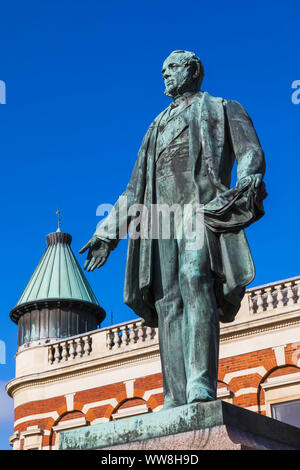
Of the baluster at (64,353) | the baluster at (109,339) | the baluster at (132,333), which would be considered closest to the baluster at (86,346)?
the baluster at (64,353)

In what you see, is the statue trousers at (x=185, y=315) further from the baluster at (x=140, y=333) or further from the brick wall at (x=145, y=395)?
the baluster at (x=140, y=333)

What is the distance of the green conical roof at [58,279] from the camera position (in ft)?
91.3

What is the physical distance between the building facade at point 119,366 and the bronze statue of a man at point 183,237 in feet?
51.5

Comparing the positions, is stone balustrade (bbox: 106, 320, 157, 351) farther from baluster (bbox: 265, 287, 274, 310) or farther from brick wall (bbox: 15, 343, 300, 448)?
baluster (bbox: 265, 287, 274, 310)

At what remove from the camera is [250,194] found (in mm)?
5090

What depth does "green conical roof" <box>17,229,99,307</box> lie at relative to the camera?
27.8 meters

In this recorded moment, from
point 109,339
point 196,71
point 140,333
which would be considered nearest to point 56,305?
point 109,339

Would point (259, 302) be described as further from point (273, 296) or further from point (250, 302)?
point (273, 296)

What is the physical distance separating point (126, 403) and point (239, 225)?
19.3m

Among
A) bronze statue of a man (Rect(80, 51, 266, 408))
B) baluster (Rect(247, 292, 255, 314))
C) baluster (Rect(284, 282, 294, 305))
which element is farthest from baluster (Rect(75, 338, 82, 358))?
bronze statue of a man (Rect(80, 51, 266, 408))

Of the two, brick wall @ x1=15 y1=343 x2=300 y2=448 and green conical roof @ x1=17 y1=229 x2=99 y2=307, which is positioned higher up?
green conical roof @ x1=17 y1=229 x2=99 y2=307

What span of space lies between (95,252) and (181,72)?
1.53 metres

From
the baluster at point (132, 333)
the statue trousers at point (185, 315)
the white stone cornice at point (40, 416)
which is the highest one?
the baluster at point (132, 333)

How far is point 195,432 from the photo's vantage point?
4.39 metres
